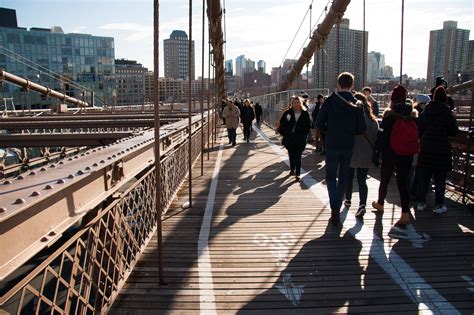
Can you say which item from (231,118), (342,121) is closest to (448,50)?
(231,118)

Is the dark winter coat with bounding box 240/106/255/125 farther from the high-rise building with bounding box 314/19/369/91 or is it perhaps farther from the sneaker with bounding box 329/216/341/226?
the high-rise building with bounding box 314/19/369/91

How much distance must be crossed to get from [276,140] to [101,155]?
479 inches

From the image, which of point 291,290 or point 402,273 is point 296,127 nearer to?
point 402,273

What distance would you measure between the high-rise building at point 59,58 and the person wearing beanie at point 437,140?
4047cm

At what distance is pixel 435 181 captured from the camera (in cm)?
537

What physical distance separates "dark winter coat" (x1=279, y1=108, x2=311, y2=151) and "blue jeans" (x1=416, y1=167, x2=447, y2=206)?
2384mm

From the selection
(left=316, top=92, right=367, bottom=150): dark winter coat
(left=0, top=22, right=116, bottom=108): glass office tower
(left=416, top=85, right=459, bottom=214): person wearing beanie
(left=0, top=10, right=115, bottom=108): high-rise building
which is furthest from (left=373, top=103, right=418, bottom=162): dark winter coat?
(left=0, top=10, right=115, bottom=108): high-rise building

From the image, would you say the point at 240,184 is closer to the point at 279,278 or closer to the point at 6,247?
the point at 279,278

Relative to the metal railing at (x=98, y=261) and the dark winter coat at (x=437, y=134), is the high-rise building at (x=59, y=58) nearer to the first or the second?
the metal railing at (x=98, y=261)

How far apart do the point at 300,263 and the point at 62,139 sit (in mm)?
4862

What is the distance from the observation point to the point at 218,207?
5.86m

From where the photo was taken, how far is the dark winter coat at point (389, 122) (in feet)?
15.5

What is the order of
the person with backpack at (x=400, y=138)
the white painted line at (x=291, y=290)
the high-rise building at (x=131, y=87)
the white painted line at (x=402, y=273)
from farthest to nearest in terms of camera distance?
the high-rise building at (x=131, y=87)
the person with backpack at (x=400, y=138)
the white painted line at (x=291, y=290)
the white painted line at (x=402, y=273)

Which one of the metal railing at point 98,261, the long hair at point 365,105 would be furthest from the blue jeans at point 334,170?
the metal railing at point 98,261
